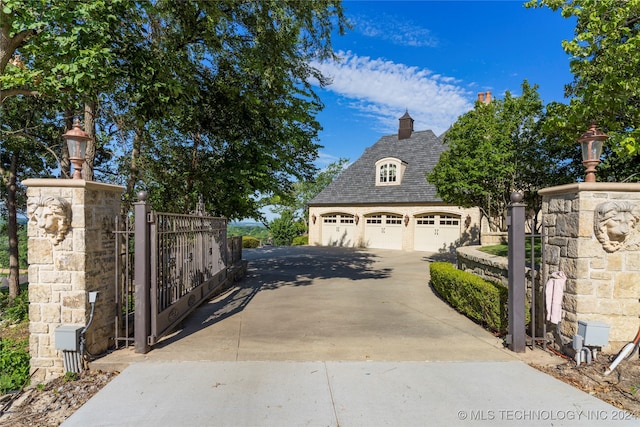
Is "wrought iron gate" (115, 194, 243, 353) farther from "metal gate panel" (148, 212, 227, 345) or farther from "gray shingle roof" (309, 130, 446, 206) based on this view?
"gray shingle roof" (309, 130, 446, 206)

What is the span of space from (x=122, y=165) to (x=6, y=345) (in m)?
7.53

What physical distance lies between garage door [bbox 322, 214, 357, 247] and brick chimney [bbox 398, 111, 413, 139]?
729 cm

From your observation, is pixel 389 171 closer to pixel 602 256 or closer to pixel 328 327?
pixel 328 327

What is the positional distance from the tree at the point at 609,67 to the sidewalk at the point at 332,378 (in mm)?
5231

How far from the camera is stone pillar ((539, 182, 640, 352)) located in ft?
13.7

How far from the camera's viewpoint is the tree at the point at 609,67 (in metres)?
6.80

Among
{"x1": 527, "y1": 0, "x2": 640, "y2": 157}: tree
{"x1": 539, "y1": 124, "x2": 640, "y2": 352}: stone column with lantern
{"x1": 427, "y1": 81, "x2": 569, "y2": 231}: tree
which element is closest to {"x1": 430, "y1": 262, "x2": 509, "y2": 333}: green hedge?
{"x1": 539, "y1": 124, "x2": 640, "y2": 352}: stone column with lantern

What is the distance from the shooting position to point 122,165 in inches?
450

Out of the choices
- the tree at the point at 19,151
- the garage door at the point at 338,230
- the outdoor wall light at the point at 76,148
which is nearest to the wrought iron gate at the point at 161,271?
the outdoor wall light at the point at 76,148

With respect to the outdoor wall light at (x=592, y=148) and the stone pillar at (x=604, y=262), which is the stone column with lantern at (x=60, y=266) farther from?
the outdoor wall light at (x=592, y=148)

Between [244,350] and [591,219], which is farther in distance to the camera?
[244,350]

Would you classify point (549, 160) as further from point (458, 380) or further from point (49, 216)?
point (49, 216)

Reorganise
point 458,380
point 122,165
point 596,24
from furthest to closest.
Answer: point 122,165, point 596,24, point 458,380

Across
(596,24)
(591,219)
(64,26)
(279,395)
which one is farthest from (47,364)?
(596,24)
